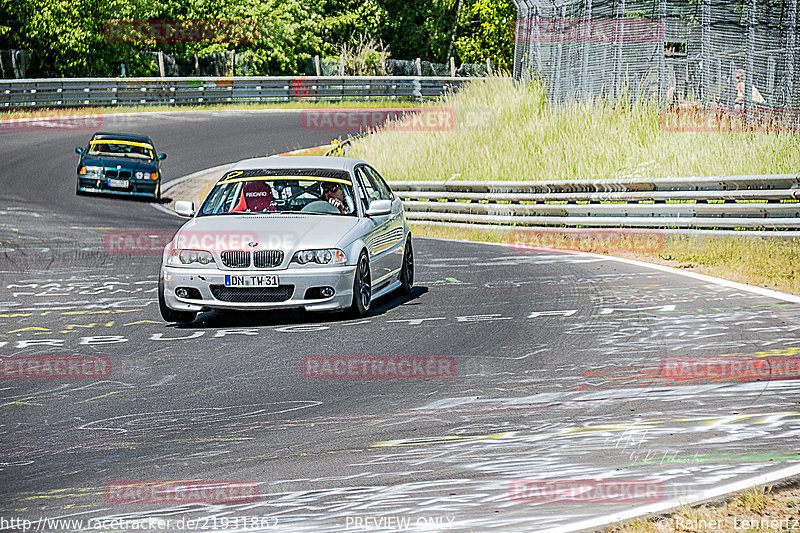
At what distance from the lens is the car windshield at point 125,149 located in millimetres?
25422

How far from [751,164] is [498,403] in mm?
12012

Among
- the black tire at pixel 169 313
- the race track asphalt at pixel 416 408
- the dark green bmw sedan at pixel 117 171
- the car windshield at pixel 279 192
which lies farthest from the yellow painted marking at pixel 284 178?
the dark green bmw sedan at pixel 117 171

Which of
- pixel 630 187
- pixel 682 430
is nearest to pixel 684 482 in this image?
pixel 682 430

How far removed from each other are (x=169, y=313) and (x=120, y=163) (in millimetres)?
15551

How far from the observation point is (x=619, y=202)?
58.2 ft

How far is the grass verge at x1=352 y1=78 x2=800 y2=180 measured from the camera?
61.2 ft

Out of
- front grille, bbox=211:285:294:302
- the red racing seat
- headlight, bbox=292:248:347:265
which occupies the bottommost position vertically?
front grille, bbox=211:285:294:302

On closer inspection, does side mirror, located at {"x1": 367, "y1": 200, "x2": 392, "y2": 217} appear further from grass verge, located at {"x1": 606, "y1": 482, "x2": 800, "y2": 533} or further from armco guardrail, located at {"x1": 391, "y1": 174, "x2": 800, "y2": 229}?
grass verge, located at {"x1": 606, "y1": 482, "x2": 800, "y2": 533}

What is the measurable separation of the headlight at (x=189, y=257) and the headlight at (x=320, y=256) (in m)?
0.77

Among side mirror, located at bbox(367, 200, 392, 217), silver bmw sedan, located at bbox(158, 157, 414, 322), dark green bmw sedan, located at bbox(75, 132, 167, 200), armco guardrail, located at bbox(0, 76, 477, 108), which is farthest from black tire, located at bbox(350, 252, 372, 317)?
armco guardrail, located at bbox(0, 76, 477, 108)

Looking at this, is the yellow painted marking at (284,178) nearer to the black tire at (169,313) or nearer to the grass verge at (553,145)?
the black tire at (169,313)

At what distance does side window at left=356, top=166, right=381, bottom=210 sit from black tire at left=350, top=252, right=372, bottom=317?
0.90 m

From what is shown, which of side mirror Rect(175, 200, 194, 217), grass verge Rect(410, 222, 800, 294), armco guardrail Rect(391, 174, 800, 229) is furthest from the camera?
armco guardrail Rect(391, 174, 800, 229)

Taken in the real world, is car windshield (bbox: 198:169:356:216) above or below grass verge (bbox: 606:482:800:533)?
above
